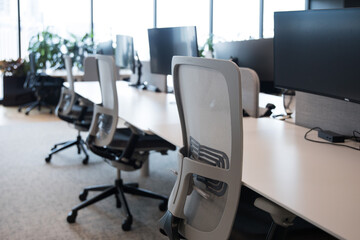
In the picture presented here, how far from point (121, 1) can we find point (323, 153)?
6685 mm

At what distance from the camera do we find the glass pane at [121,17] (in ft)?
26.1

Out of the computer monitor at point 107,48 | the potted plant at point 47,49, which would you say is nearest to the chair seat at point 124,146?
the computer monitor at point 107,48

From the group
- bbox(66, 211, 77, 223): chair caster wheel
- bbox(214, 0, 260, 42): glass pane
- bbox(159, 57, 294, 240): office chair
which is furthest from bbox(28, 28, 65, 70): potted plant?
bbox(159, 57, 294, 240): office chair

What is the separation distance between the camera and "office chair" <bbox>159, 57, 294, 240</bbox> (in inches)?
55.6

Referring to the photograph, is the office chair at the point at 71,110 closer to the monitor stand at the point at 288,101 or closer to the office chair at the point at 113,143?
the office chair at the point at 113,143

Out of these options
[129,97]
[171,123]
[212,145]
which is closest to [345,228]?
[212,145]

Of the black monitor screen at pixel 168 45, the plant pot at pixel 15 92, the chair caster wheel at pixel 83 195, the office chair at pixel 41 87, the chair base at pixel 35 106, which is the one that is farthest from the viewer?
the plant pot at pixel 15 92

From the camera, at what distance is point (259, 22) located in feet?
25.6

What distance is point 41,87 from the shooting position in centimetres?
693

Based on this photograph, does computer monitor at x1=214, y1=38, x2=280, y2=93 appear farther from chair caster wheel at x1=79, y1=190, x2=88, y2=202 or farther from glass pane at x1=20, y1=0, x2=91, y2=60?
glass pane at x1=20, y1=0, x2=91, y2=60

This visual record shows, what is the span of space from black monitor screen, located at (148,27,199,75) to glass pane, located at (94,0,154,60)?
4010 mm

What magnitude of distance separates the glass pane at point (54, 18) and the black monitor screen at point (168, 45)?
14.0ft

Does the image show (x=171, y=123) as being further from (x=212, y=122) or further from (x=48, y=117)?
(x=48, y=117)

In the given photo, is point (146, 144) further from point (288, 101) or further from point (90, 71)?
point (90, 71)
